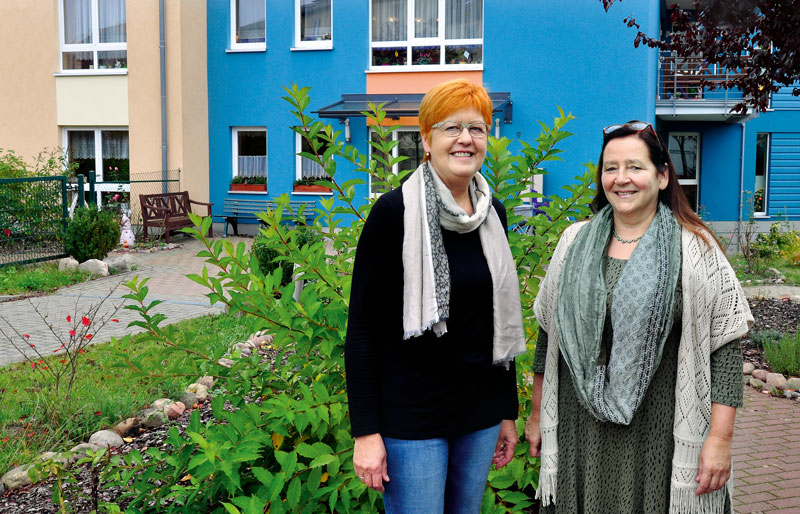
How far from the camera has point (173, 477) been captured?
3330 mm

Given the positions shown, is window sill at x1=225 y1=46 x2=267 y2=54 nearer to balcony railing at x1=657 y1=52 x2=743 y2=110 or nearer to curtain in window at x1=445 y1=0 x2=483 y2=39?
curtain in window at x1=445 y1=0 x2=483 y2=39

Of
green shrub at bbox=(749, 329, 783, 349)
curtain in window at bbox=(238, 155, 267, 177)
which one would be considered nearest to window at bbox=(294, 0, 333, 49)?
curtain in window at bbox=(238, 155, 267, 177)

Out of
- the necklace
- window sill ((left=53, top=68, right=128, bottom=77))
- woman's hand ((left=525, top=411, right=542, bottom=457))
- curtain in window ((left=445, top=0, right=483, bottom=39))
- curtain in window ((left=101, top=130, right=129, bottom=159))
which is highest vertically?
curtain in window ((left=445, top=0, right=483, bottom=39))

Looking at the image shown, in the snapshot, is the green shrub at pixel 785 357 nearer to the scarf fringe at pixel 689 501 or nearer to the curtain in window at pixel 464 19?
the scarf fringe at pixel 689 501

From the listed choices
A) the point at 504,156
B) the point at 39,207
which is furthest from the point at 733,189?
the point at 504,156

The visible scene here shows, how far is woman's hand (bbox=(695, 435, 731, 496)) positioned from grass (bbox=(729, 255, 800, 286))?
1023cm

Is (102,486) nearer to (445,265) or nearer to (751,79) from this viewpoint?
(445,265)

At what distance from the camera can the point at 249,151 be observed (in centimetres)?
1973

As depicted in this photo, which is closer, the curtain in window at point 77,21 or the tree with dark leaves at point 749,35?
the tree with dark leaves at point 749,35

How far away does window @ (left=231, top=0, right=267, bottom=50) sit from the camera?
19.3 m

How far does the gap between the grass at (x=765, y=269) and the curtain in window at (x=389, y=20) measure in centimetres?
926

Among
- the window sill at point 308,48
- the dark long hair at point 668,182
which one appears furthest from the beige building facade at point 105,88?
the dark long hair at point 668,182

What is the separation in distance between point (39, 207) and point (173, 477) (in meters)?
10.9

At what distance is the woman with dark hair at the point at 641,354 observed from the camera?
2340 mm
